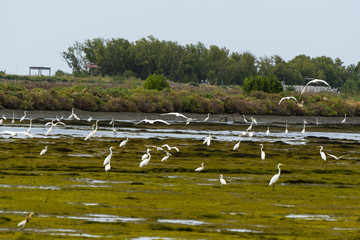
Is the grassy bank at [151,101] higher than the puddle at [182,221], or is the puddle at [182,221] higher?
the grassy bank at [151,101]

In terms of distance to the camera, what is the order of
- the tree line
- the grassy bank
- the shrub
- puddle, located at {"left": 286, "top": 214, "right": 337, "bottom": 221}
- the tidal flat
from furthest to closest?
the tree line
the shrub
the grassy bank
puddle, located at {"left": 286, "top": 214, "right": 337, "bottom": 221}
the tidal flat

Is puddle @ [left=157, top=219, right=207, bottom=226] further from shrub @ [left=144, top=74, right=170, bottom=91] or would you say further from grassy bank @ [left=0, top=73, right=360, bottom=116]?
shrub @ [left=144, top=74, right=170, bottom=91]

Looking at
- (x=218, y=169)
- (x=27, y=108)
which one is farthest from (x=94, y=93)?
(x=218, y=169)

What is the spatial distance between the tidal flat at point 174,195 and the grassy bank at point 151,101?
36762 millimetres

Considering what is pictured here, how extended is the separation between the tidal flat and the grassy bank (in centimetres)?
3676

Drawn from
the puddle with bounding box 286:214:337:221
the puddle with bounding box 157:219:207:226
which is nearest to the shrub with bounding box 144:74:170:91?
A: the puddle with bounding box 286:214:337:221

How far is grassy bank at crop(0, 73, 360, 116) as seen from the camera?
77375 mm

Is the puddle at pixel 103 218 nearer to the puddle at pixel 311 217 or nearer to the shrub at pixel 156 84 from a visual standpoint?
the puddle at pixel 311 217

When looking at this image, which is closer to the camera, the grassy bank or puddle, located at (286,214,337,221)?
puddle, located at (286,214,337,221)

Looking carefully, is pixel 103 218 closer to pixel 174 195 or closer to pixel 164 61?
pixel 174 195

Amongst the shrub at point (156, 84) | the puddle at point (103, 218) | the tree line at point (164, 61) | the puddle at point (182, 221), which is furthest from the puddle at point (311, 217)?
the tree line at point (164, 61)

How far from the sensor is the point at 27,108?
75188 mm

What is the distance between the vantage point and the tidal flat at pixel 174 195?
17328mm

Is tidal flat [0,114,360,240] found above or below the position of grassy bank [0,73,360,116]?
below
